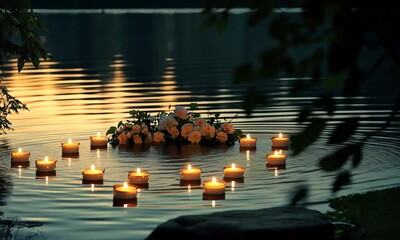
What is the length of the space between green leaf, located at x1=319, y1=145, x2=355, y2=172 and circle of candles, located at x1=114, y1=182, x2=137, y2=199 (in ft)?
23.3

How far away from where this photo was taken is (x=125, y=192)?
30.7 feet

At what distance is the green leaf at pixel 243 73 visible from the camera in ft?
6.78

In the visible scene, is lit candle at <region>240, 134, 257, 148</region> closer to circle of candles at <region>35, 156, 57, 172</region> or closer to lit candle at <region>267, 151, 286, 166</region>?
lit candle at <region>267, 151, 286, 166</region>

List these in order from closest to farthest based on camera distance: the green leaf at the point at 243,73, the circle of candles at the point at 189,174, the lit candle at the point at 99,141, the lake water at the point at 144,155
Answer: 1. the green leaf at the point at 243,73
2. the lake water at the point at 144,155
3. the circle of candles at the point at 189,174
4. the lit candle at the point at 99,141

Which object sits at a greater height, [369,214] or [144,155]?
[144,155]

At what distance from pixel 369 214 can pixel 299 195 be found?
6.67 meters

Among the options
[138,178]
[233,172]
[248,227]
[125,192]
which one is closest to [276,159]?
[233,172]

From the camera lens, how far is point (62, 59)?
35625 millimetres

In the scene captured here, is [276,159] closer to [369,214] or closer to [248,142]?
[248,142]

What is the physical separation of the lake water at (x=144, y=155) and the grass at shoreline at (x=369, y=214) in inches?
10.6

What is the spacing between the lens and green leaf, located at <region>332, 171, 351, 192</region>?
2338 millimetres

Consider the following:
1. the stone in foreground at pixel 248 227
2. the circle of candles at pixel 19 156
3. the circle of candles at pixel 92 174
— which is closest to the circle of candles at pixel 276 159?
the circle of candles at pixel 92 174

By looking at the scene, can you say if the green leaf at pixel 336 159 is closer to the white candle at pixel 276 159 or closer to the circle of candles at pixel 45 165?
the circle of candles at pixel 45 165

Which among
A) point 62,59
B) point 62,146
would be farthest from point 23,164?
point 62,59
